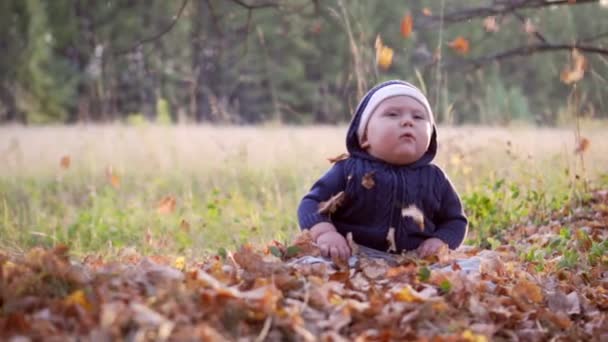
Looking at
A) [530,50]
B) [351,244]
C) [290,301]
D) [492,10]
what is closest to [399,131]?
[351,244]

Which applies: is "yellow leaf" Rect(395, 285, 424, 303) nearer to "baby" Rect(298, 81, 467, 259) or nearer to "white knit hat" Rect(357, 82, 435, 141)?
"baby" Rect(298, 81, 467, 259)

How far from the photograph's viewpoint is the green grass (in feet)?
16.6

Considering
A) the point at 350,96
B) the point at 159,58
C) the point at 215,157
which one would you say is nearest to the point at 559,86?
the point at 159,58

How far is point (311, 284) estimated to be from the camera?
2.57 metres

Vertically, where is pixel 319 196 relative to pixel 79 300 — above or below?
above

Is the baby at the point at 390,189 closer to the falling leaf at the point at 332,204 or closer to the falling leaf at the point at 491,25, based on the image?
the falling leaf at the point at 332,204

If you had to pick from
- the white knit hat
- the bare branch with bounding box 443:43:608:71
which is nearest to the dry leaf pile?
the white knit hat

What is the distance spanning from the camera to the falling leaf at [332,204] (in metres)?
3.34

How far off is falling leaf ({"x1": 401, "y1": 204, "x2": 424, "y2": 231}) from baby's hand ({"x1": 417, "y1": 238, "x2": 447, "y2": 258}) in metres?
0.10

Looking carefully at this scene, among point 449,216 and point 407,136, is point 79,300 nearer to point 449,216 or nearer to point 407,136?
point 407,136

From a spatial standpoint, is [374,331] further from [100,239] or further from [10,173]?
[10,173]

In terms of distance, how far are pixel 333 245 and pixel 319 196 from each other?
1.08 feet

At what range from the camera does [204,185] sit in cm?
732

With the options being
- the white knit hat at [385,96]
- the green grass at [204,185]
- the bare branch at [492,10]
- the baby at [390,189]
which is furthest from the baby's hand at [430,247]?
the bare branch at [492,10]
